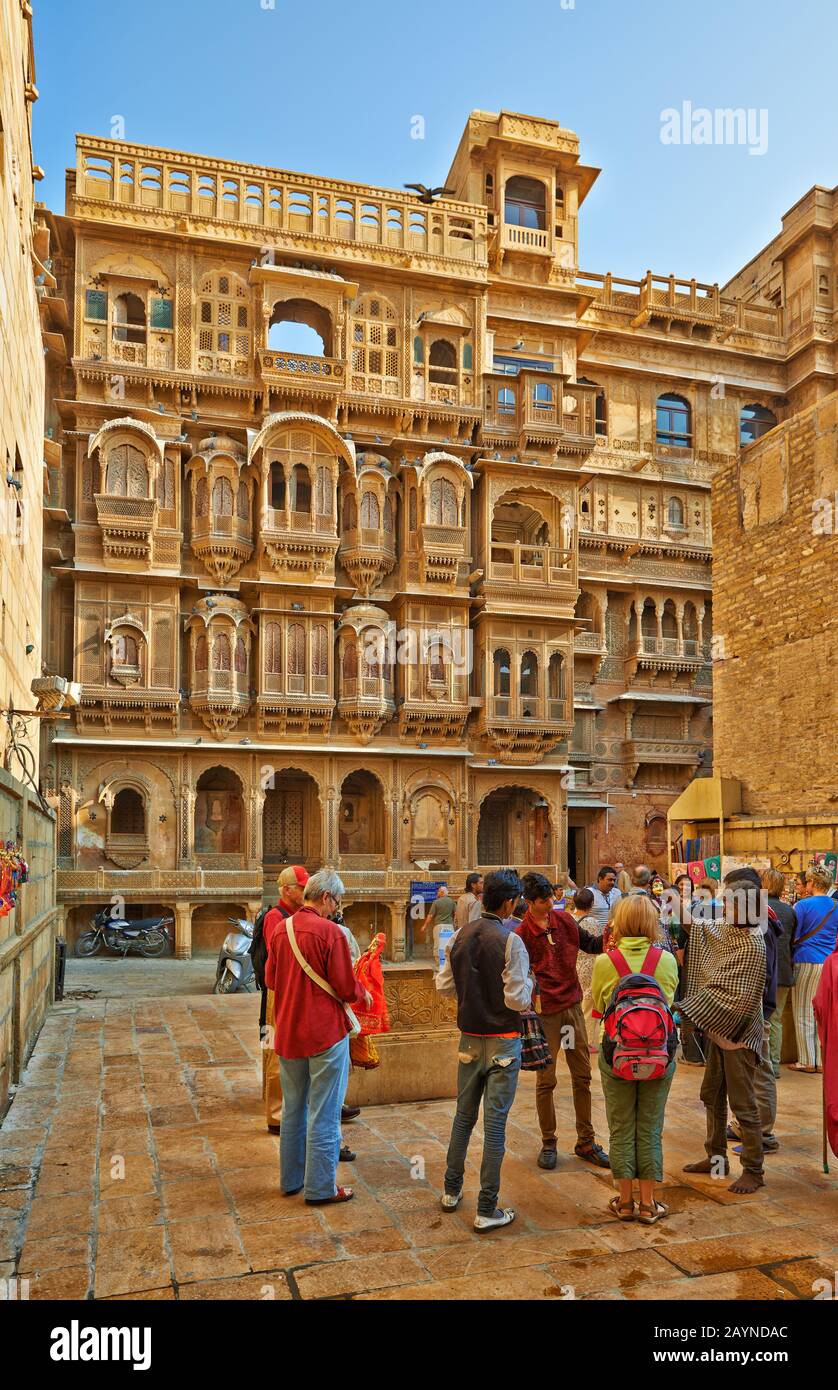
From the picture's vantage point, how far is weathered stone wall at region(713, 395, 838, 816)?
14.7 m

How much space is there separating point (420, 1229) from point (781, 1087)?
14.6 ft

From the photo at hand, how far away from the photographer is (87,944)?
21406 mm

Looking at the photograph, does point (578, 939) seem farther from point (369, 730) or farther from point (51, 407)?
point (51, 407)

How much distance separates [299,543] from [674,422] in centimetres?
1453

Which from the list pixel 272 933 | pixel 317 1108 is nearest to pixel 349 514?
pixel 272 933

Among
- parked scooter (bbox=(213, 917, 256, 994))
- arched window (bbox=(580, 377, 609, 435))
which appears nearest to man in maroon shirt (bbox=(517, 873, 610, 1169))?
parked scooter (bbox=(213, 917, 256, 994))

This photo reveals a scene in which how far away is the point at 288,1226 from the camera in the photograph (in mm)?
4918

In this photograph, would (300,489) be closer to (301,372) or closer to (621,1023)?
(301,372)

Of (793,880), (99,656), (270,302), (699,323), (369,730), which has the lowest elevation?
(793,880)

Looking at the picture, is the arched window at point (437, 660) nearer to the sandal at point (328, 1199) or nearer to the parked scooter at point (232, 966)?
the parked scooter at point (232, 966)

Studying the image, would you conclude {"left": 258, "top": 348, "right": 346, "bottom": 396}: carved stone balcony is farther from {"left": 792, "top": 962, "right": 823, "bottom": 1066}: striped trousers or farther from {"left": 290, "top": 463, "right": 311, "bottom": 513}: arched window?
{"left": 792, "top": 962, "right": 823, "bottom": 1066}: striped trousers

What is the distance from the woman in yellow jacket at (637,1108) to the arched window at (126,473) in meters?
21.2

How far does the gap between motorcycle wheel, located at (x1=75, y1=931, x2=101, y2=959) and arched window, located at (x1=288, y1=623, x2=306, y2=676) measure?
778 centimetres
